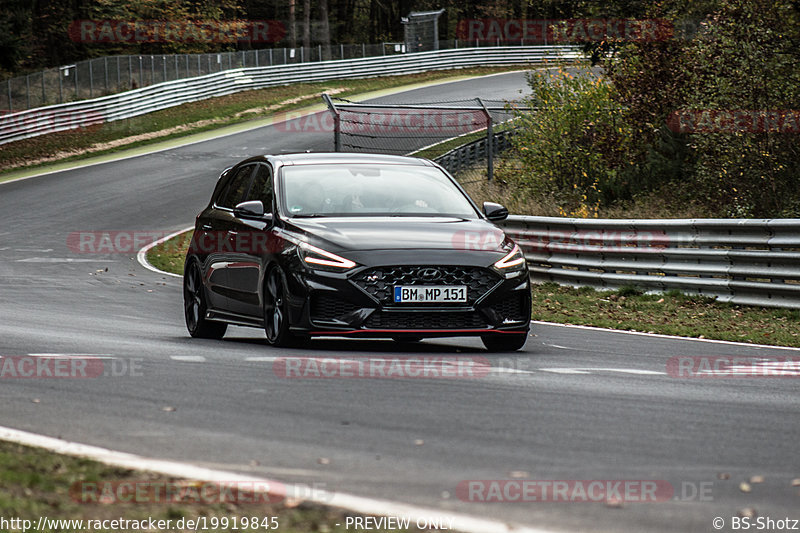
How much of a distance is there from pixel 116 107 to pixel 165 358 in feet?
123

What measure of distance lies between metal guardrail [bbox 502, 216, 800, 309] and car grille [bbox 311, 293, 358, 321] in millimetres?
6534

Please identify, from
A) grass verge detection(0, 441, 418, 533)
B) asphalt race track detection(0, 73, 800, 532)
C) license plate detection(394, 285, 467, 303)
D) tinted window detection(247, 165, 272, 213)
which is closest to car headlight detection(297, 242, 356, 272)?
license plate detection(394, 285, 467, 303)

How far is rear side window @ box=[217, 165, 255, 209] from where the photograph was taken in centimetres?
1215

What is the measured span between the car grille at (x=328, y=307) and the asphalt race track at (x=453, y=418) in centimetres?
33

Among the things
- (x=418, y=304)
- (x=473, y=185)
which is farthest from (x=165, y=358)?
(x=473, y=185)

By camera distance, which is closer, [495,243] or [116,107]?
[495,243]

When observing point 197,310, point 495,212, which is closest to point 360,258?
point 495,212

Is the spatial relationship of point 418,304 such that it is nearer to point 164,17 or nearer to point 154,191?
point 154,191

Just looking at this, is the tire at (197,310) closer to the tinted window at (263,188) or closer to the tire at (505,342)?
the tinted window at (263,188)

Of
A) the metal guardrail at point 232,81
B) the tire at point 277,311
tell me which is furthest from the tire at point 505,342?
the metal guardrail at point 232,81

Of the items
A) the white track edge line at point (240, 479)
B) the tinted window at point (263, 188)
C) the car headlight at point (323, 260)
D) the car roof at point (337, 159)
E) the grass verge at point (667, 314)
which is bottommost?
the grass verge at point (667, 314)

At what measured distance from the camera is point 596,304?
52.9 ft

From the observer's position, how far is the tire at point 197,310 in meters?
Result: 12.3

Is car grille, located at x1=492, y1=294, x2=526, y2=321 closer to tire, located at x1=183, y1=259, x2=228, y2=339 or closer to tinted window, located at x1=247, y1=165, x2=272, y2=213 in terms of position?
tinted window, located at x1=247, y1=165, x2=272, y2=213
